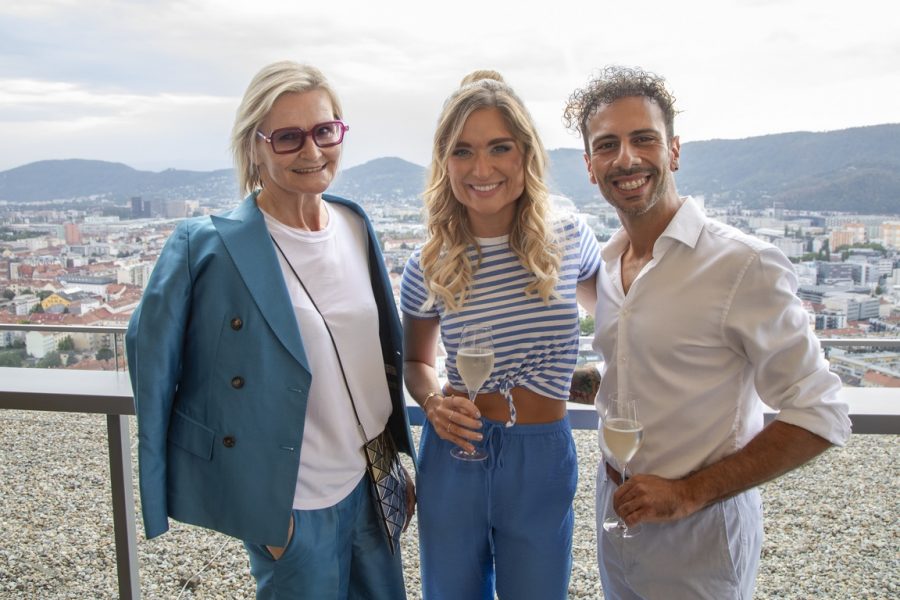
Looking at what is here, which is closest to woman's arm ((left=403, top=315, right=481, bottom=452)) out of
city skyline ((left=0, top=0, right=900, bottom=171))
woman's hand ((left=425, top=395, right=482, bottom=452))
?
woman's hand ((left=425, top=395, right=482, bottom=452))

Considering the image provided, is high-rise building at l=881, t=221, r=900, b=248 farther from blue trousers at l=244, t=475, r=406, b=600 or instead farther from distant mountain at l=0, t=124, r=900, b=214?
blue trousers at l=244, t=475, r=406, b=600

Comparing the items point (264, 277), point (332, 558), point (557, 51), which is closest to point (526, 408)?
point (332, 558)

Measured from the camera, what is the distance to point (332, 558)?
144cm

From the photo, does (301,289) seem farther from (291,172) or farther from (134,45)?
(134,45)

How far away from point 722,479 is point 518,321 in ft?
1.80

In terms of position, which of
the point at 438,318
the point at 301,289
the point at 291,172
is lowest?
the point at 438,318

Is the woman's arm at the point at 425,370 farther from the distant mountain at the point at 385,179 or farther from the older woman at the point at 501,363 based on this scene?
the distant mountain at the point at 385,179

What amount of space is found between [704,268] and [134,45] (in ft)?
14.7

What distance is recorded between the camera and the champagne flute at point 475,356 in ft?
4.48

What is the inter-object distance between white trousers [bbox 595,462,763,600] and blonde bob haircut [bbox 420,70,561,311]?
22.4 inches

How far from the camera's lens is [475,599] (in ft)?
5.00

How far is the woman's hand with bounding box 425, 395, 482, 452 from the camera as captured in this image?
1.36 metres

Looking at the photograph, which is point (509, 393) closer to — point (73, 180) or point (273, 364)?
point (273, 364)

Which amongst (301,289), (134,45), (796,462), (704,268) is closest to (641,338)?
(704,268)
